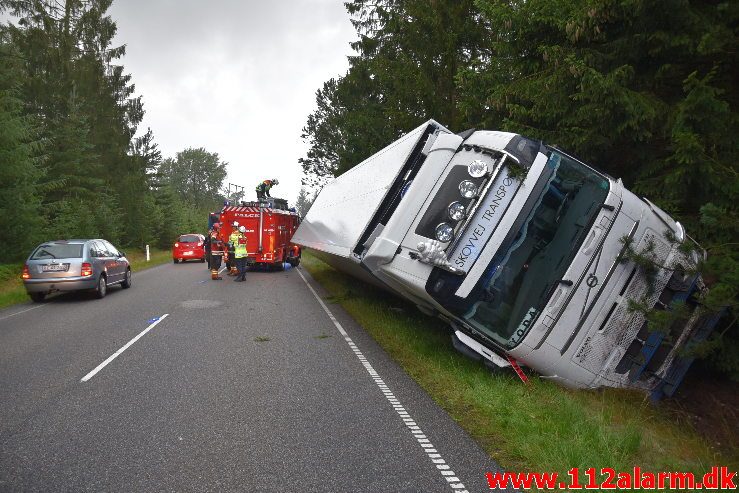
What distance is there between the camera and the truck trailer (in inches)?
207

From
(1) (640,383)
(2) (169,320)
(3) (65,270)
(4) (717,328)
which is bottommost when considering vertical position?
(3) (65,270)

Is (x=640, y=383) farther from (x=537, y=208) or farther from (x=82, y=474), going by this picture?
(x=82, y=474)

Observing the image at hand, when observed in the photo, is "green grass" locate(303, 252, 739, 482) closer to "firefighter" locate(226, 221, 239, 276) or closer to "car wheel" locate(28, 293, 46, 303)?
"car wheel" locate(28, 293, 46, 303)

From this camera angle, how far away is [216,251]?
18.2 metres

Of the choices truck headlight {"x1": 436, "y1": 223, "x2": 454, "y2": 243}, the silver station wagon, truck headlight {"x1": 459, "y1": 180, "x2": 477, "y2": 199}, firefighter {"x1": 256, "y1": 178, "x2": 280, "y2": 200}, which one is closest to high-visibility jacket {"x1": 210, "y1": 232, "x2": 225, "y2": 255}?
firefighter {"x1": 256, "y1": 178, "x2": 280, "y2": 200}

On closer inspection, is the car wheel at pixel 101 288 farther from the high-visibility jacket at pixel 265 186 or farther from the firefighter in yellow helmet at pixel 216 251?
the high-visibility jacket at pixel 265 186

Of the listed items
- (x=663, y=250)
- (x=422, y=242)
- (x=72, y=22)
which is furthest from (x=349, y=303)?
(x=72, y=22)

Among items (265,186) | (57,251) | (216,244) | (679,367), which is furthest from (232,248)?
(679,367)

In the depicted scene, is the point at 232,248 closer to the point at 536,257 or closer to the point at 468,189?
the point at 468,189

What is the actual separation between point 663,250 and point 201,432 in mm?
5154

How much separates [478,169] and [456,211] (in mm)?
532

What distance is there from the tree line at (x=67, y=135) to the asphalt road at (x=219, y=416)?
10742mm

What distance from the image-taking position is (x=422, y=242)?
219 inches

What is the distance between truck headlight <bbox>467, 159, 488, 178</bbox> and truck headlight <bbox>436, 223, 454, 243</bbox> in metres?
0.64
